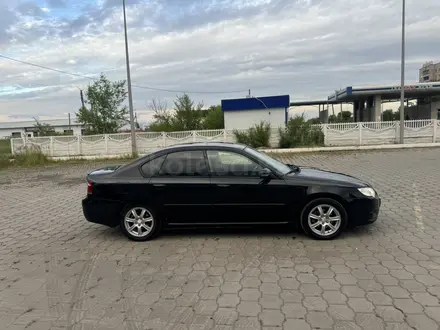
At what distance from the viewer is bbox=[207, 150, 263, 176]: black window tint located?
4.98m

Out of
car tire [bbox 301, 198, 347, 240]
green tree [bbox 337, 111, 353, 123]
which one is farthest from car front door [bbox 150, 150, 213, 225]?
green tree [bbox 337, 111, 353, 123]

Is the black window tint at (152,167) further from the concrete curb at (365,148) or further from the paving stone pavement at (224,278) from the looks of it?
the concrete curb at (365,148)

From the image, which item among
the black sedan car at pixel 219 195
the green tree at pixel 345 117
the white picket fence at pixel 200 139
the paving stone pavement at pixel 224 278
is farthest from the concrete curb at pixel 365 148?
the green tree at pixel 345 117

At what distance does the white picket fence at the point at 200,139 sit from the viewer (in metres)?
19.7

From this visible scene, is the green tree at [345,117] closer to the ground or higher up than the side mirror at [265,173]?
higher up

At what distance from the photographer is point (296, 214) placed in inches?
193

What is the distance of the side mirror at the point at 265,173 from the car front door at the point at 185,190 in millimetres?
747

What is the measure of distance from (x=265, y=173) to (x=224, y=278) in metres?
1.66

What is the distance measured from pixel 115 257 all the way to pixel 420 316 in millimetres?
3441

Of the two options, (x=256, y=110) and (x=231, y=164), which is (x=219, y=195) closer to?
(x=231, y=164)

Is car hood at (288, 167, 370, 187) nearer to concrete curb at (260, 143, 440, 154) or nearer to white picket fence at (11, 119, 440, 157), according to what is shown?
concrete curb at (260, 143, 440, 154)

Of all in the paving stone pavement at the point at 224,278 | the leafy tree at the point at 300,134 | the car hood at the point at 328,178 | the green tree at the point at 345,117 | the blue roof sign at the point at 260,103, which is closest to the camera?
the paving stone pavement at the point at 224,278

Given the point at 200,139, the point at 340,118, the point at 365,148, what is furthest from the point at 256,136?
the point at 340,118

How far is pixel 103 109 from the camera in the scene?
24078mm
